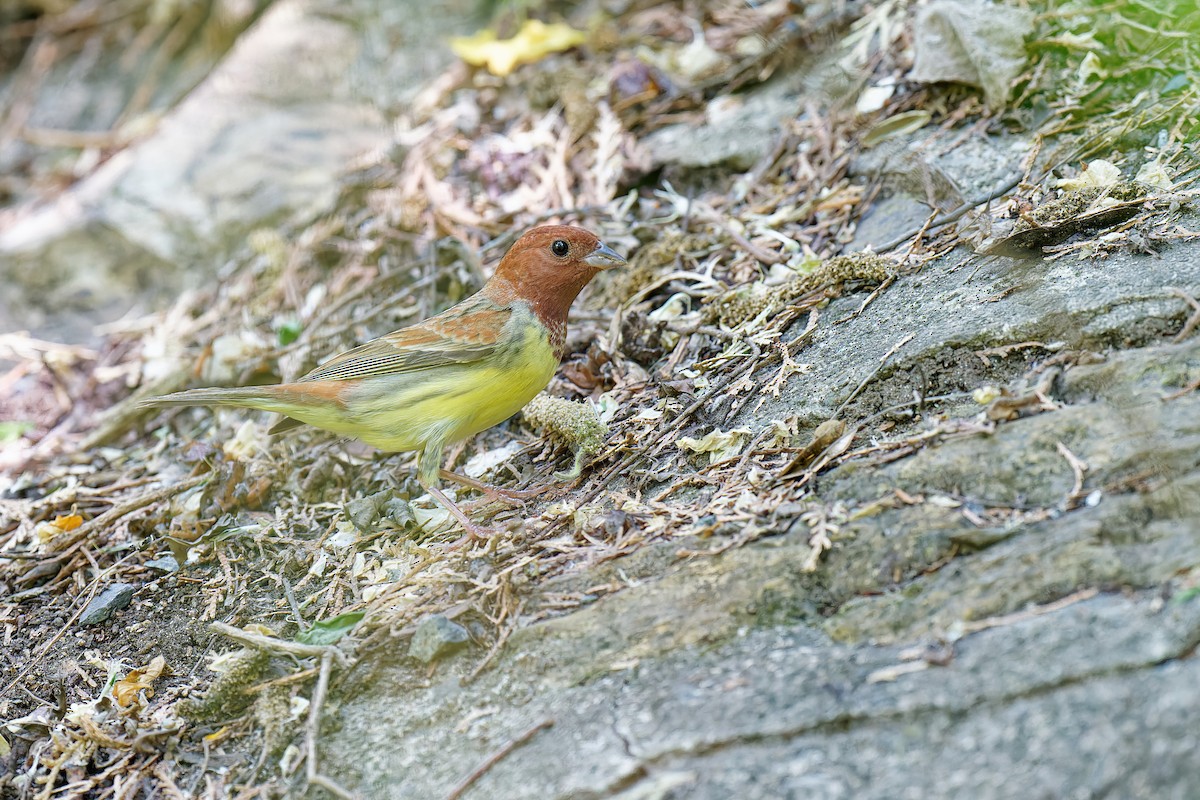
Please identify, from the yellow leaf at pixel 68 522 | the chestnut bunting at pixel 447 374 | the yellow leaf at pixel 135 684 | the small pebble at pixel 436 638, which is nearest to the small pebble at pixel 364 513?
the chestnut bunting at pixel 447 374

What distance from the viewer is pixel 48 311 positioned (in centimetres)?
822

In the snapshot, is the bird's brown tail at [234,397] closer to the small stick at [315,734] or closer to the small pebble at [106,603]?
the small pebble at [106,603]

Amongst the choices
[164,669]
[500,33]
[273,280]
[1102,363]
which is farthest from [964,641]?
[500,33]

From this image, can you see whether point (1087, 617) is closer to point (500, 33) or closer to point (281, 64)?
point (500, 33)

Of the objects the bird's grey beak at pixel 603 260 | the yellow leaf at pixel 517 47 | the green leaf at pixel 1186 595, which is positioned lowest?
the green leaf at pixel 1186 595

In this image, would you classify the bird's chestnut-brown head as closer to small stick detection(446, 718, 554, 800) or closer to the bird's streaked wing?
the bird's streaked wing

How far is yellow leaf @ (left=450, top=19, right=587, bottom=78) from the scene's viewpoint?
25.2 feet

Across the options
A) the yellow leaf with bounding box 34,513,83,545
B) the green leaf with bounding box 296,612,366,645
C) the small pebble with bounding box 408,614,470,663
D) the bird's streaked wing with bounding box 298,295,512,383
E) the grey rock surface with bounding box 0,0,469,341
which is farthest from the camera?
the grey rock surface with bounding box 0,0,469,341

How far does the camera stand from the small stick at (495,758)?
3.05 meters

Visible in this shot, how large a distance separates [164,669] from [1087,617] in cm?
336

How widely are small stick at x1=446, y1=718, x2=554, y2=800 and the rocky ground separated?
1cm

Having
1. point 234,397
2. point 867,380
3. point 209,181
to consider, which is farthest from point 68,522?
point 867,380

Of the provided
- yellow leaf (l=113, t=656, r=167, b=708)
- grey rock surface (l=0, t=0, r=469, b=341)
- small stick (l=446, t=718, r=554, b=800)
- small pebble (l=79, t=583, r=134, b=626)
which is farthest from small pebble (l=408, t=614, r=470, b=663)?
grey rock surface (l=0, t=0, r=469, b=341)

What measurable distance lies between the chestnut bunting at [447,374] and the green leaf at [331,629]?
87cm
